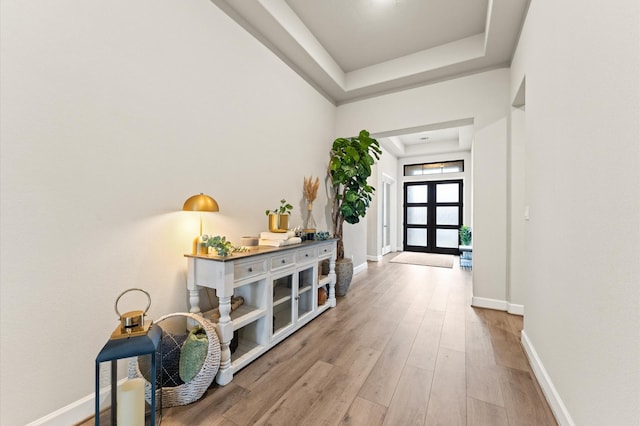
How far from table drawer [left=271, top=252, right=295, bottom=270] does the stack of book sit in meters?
0.10

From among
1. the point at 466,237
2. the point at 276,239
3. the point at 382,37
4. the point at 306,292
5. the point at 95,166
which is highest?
the point at 382,37

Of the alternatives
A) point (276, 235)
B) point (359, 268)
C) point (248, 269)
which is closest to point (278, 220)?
point (276, 235)

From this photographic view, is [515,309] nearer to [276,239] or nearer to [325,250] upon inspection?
[325,250]

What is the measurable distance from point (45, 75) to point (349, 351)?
2.59 m

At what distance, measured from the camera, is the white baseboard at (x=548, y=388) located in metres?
1.33

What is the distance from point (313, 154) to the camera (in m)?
3.54

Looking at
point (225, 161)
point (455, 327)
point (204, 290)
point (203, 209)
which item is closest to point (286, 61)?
point (225, 161)

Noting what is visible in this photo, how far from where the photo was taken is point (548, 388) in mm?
1559

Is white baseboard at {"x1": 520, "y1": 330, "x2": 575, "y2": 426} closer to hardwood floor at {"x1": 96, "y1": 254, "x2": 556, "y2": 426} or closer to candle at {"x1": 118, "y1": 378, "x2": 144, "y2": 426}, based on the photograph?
hardwood floor at {"x1": 96, "y1": 254, "x2": 556, "y2": 426}

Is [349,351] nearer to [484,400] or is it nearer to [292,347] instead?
[292,347]

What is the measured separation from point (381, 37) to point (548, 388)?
3.53 metres

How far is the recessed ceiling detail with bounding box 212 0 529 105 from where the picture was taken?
246 cm

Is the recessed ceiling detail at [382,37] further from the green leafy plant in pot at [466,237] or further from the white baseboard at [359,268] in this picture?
the green leafy plant in pot at [466,237]

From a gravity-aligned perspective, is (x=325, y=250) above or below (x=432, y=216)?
below
